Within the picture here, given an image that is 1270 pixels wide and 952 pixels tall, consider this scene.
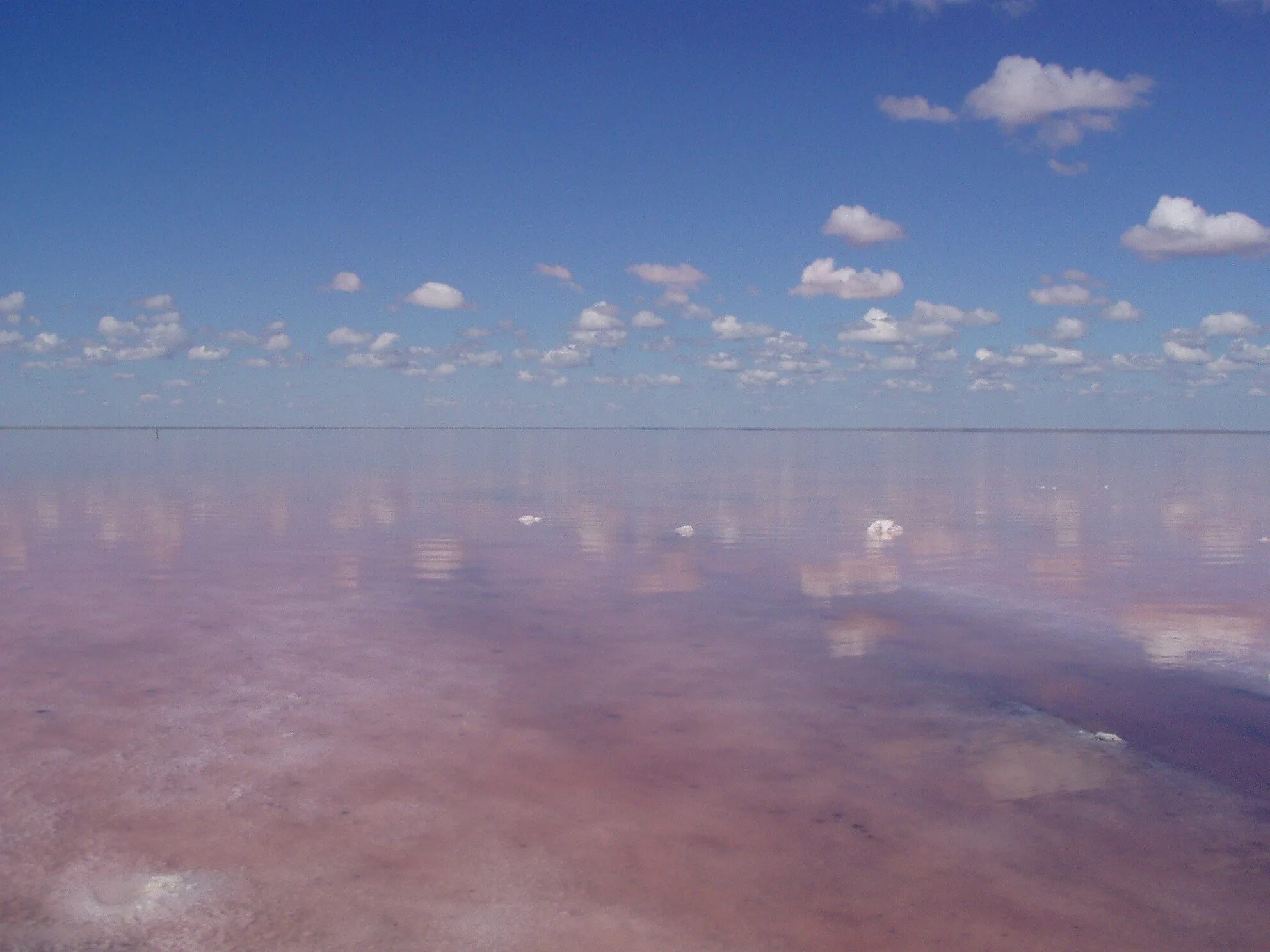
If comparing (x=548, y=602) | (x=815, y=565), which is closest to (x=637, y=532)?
(x=815, y=565)

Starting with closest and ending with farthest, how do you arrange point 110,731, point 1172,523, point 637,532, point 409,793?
point 409,793, point 110,731, point 637,532, point 1172,523

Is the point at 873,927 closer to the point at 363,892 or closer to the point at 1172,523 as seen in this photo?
the point at 363,892

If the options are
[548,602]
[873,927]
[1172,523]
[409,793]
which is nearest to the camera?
[873,927]

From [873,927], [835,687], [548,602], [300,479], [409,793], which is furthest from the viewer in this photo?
[300,479]

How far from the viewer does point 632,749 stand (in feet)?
22.6

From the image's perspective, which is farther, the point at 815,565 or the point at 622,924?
the point at 815,565

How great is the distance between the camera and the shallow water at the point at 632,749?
15.5 feet

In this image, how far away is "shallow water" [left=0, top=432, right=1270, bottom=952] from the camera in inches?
186

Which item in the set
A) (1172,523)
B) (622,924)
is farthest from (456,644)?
(1172,523)

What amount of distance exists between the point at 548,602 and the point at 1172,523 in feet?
47.3

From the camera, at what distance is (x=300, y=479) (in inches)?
1307

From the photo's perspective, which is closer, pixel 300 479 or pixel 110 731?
pixel 110 731

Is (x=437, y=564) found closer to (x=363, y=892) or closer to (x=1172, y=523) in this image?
(x=363, y=892)

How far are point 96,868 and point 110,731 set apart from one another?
225cm
